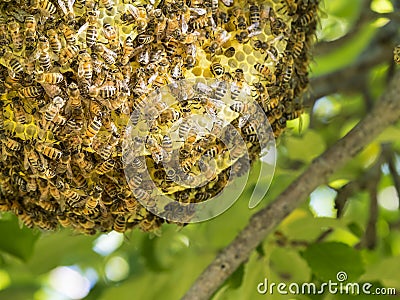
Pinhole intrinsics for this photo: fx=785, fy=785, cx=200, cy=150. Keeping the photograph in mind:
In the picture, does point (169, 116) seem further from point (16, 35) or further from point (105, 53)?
point (16, 35)

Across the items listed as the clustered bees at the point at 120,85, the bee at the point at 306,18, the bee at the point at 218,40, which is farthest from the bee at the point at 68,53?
the bee at the point at 306,18

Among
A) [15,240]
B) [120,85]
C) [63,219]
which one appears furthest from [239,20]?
[15,240]

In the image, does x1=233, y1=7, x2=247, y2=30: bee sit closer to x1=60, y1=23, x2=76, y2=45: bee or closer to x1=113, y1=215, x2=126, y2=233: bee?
x1=60, y1=23, x2=76, y2=45: bee

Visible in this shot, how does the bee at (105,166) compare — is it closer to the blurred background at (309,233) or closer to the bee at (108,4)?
the bee at (108,4)

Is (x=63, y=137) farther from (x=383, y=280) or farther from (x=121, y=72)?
(x=383, y=280)

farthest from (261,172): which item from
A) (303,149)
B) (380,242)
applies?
(380,242)

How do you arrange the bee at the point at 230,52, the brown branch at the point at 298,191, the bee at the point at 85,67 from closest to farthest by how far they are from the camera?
1. the bee at the point at 85,67
2. the bee at the point at 230,52
3. the brown branch at the point at 298,191

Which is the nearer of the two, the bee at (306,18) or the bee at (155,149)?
the bee at (155,149)
